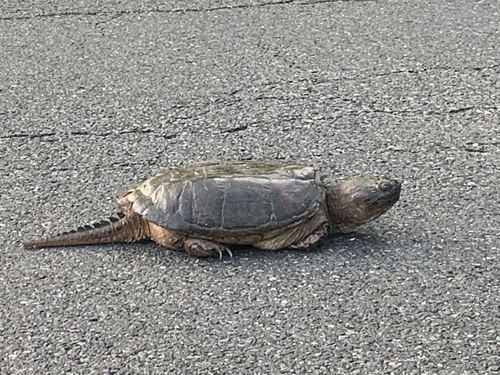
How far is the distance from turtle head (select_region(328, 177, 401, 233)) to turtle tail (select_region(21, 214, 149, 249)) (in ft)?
2.48

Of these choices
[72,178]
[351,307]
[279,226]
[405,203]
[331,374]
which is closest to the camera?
[331,374]

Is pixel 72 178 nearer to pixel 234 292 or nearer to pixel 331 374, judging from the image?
pixel 234 292

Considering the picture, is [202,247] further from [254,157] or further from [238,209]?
[254,157]

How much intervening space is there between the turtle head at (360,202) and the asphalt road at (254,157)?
0.29 feet

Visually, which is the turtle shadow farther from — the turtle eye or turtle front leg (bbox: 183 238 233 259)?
the turtle eye

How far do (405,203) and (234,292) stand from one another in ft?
3.30

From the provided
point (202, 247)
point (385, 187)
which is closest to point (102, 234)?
point (202, 247)

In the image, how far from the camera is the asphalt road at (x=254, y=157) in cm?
349

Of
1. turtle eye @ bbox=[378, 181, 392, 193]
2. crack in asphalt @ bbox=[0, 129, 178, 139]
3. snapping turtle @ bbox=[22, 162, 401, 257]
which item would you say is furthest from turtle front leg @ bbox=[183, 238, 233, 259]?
crack in asphalt @ bbox=[0, 129, 178, 139]

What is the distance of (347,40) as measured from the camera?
20.5 ft

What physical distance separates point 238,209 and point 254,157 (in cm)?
93

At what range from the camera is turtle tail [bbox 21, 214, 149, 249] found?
407cm

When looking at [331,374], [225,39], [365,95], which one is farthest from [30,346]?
[225,39]

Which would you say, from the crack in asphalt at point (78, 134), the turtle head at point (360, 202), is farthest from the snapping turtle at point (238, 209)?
the crack in asphalt at point (78, 134)
